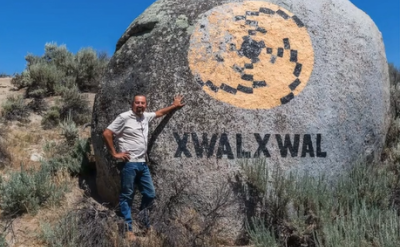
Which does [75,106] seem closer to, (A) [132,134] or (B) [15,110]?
(B) [15,110]

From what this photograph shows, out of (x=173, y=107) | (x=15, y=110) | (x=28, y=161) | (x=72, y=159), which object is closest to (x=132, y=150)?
(x=173, y=107)

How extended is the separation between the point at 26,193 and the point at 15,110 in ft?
11.4

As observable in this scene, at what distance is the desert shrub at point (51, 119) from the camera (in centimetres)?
833

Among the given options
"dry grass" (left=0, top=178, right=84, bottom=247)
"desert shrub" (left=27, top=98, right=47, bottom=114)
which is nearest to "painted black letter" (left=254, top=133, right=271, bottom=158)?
"dry grass" (left=0, top=178, right=84, bottom=247)

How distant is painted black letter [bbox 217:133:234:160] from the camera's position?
4.93m

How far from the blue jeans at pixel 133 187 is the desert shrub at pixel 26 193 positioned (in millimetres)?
1382

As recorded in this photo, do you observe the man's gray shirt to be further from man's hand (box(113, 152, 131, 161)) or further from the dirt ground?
the dirt ground

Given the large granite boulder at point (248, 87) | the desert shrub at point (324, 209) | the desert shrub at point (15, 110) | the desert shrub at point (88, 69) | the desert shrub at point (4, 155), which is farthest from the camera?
the desert shrub at point (88, 69)

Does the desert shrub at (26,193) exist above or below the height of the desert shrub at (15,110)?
below

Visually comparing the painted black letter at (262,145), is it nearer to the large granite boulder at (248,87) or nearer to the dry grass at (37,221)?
the large granite boulder at (248,87)

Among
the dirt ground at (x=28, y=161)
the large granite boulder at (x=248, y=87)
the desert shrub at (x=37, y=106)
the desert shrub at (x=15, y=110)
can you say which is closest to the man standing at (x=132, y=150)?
the large granite boulder at (x=248, y=87)

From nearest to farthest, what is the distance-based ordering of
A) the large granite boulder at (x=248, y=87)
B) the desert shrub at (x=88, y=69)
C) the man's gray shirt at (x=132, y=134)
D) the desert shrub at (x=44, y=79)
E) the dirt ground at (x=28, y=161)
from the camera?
1. the man's gray shirt at (x=132, y=134)
2. the dirt ground at (x=28, y=161)
3. the large granite boulder at (x=248, y=87)
4. the desert shrub at (x=44, y=79)
5. the desert shrub at (x=88, y=69)

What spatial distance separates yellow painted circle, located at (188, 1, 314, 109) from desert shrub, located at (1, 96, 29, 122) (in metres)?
4.57

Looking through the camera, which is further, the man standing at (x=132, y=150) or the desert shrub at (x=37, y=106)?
the desert shrub at (x=37, y=106)
